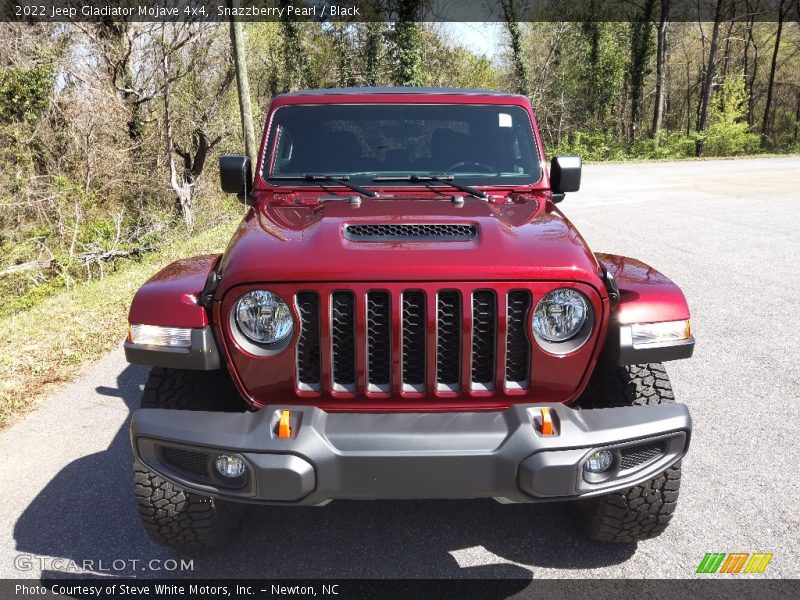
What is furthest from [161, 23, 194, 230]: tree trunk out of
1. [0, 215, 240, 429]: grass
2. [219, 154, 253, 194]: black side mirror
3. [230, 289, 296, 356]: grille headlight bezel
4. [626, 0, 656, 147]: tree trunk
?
[626, 0, 656, 147]: tree trunk

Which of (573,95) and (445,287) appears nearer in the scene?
(445,287)

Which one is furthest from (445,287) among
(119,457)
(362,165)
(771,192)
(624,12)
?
(624,12)

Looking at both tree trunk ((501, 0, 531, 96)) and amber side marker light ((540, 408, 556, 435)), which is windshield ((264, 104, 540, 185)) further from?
tree trunk ((501, 0, 531, 96))

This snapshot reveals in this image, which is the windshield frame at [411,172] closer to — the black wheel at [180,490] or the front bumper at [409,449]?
the black wheel at [180,490]

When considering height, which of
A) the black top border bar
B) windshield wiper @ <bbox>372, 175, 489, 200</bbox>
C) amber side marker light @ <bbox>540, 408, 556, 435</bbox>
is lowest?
amber side marker light @ <bbox>540, 408, 556, 435</bbox>

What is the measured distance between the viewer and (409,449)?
219 cm

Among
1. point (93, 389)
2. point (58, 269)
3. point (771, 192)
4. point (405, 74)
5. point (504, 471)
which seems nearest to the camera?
point (504, 471)

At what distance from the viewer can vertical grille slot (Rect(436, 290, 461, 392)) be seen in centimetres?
236

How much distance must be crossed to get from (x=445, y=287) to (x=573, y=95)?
147 feet

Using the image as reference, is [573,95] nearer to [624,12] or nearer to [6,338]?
[624,12]

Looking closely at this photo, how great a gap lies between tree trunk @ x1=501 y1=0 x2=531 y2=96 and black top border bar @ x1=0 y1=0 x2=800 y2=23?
13 centimetres

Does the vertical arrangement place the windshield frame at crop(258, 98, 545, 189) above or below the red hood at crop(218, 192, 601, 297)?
Result: above

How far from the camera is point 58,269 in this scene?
13828mm

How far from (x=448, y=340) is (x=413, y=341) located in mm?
125
